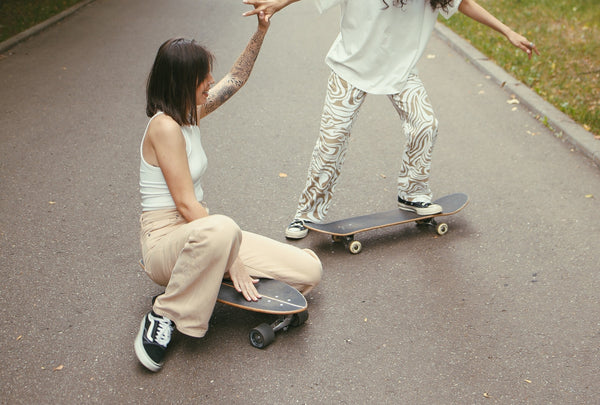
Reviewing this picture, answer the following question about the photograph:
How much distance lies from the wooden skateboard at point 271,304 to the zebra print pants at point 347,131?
956mm

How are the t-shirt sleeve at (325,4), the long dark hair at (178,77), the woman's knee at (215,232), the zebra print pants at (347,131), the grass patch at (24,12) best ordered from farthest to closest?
the grass patch at (24,12) → the zebra print pants at (347,131) → the t-shirt sleeve at (325,4) → the long dark hair at (178,77) → the woman's knee at (215,232)

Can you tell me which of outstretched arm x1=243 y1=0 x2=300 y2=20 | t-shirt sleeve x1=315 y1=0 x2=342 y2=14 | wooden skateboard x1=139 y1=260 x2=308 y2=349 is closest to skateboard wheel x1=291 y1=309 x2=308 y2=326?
wooden skateboard x1=139 y1=260 x2=308 y2=349

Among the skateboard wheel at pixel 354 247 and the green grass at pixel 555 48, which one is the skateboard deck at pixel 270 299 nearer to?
the skateboard wheel at pixel 354 247

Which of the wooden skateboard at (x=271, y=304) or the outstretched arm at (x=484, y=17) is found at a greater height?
the outstretched arm at (x=484, y=17)

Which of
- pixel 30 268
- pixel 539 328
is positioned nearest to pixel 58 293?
pixel 30 268

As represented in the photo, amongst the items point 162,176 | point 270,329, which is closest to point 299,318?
point 270,329

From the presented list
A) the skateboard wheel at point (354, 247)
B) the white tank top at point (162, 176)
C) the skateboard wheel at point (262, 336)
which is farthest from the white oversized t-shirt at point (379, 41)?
the skateboard wheel at point (262, 336)

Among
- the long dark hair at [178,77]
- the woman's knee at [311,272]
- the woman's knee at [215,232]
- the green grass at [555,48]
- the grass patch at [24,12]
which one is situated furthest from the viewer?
the grass patch at [24,12]

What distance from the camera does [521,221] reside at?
4707 millimetres

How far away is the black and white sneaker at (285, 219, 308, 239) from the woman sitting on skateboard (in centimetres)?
86

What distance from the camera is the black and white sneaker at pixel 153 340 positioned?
3.11m

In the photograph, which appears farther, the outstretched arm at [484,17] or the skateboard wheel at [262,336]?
the outstretched arm at [484,17]

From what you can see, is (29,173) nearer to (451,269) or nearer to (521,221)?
(451,269)

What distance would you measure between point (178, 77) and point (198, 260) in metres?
0.94
